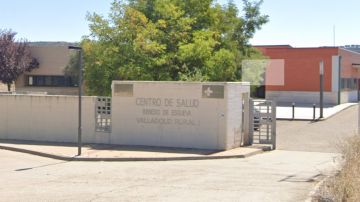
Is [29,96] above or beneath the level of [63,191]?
above

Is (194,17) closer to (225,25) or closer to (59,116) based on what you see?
(225,25)

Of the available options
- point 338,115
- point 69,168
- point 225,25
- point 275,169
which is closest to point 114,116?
point 69,168

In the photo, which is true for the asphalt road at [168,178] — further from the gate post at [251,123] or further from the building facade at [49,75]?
the building facade at [49,75]

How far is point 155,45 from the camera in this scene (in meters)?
26.9

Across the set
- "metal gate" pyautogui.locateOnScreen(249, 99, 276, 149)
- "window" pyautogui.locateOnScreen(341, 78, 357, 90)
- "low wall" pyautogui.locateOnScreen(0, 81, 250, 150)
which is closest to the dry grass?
"low wall" pyautogui.locateOnScreen(0, 81, 250, 150)

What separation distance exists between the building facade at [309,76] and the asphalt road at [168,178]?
32.1 meters

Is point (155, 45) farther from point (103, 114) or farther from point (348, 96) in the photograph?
point (348, 96)

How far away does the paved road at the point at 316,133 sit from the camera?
71.5ft

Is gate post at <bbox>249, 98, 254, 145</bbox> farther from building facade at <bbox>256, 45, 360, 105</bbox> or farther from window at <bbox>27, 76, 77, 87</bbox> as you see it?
window at <bbox>27, 76, 77, 87</bbox>

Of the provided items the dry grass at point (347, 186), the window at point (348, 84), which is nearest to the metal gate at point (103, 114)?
the dry grass at point (347, 186)

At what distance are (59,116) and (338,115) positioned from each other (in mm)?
22462

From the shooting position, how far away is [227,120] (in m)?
19.3

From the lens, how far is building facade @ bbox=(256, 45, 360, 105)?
168 feet

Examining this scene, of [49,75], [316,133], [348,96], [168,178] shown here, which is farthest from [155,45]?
[348,96]
